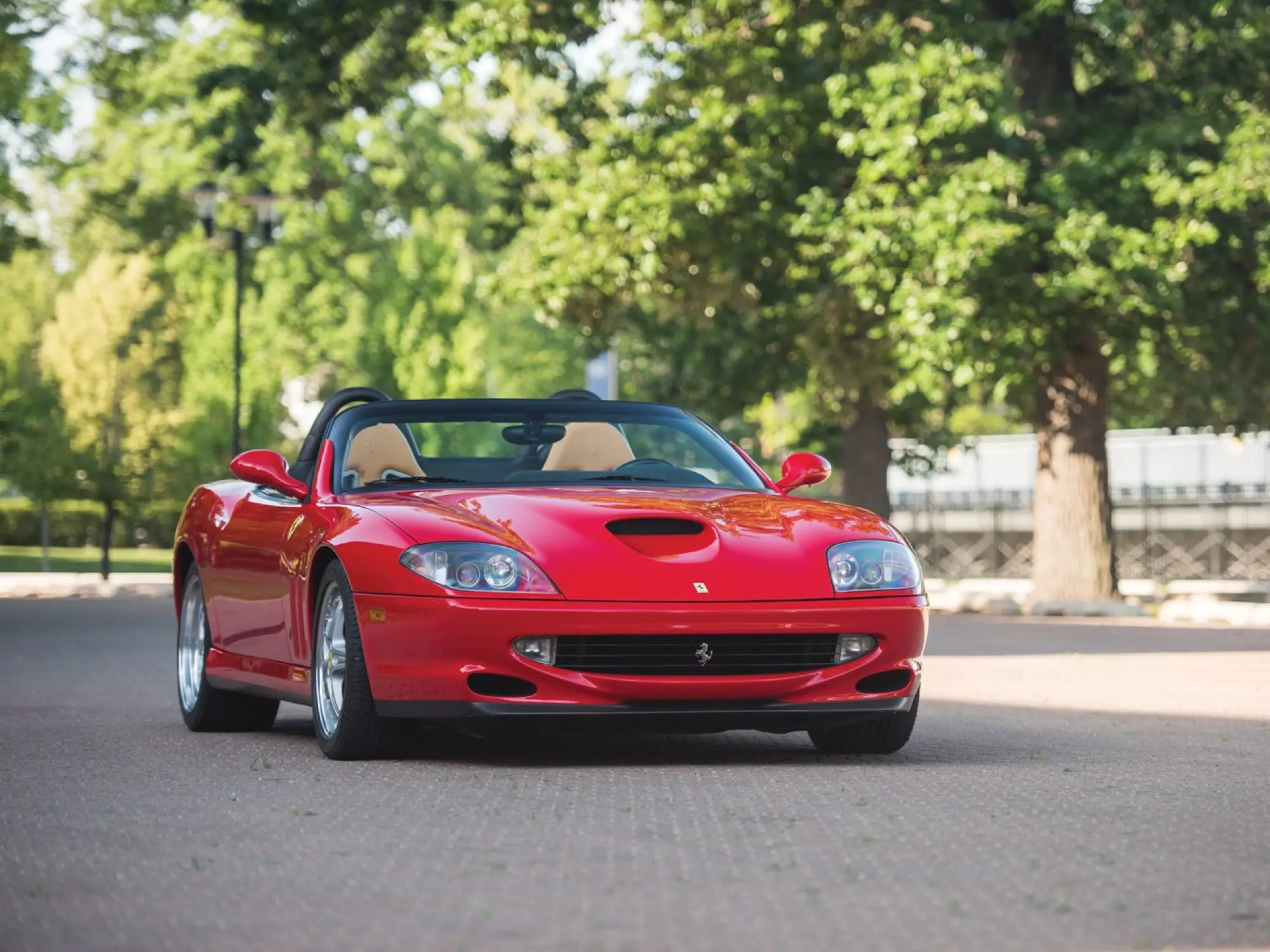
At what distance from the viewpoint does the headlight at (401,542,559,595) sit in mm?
8422

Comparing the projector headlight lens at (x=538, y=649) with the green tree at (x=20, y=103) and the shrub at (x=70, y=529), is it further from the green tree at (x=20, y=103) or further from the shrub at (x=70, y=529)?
the shrub at (x=70, y=529)

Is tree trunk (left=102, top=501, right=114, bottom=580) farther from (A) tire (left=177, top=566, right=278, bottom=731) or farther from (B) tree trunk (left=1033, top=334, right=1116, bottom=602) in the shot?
(A) tire (left=177, top=566, right=278, bottom=731)

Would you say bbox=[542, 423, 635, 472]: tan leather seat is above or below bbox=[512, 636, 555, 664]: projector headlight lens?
above

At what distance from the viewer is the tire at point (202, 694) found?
35.6 ft

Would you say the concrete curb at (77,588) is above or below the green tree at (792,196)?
below

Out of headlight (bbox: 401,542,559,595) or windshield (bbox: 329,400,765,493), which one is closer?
headlight (bbox: 401,542,559,595)

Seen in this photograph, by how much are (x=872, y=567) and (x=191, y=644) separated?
3.90 meters

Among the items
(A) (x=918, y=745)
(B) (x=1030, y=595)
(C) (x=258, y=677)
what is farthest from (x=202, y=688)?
(B) (x=1030, y=595)

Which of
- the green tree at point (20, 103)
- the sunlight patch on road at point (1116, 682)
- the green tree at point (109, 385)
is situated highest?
the green tree at point (20, 103)

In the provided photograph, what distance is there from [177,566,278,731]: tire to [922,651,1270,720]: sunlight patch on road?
409 centimetres

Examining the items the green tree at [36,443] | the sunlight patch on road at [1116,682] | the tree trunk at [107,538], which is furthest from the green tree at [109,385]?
the sunlight patch on road at [1116,682]

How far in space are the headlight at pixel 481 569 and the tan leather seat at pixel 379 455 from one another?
1.42 m

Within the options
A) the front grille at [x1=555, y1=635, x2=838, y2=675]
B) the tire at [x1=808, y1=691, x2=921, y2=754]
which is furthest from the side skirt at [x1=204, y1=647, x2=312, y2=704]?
the tire at [x1=808, y1=691, x2=921, y2=754]

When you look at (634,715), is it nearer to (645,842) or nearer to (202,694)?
(645,842)
